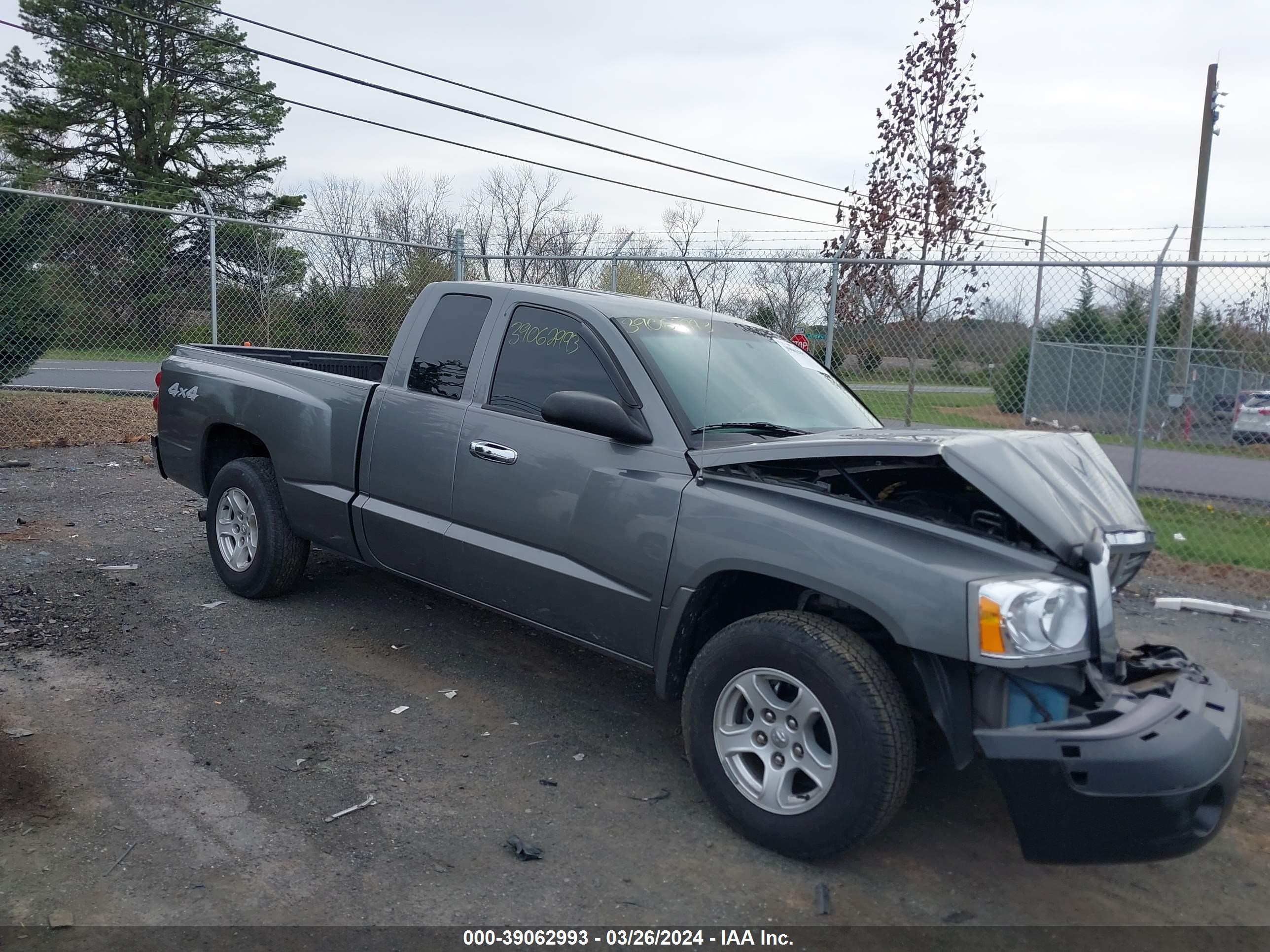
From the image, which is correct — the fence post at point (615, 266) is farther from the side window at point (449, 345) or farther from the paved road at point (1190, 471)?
the side window at point (449, 345)

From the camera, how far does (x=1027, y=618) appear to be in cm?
295

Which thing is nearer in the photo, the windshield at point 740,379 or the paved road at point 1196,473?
the windshield at point 740,379

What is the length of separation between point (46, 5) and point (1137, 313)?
121 feet

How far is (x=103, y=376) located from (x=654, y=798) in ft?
66.3

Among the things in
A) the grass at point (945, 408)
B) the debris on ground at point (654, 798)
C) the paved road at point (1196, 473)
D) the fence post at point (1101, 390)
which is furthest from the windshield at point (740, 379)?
the fence post at point (1101, 390)

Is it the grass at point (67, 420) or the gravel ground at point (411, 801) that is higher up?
the grass at point (67, 420)

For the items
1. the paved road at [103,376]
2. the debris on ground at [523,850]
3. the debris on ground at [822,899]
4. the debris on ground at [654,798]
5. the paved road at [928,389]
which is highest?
the paved road at [928,389]

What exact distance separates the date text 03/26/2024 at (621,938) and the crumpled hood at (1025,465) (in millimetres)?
1485

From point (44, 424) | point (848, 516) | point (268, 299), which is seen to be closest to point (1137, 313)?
point (848, 516)

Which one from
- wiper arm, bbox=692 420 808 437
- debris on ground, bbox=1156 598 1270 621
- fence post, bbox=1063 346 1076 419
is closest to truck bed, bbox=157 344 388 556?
wiper arm, bbox=692 420 808 437

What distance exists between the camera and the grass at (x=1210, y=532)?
7.86 metres

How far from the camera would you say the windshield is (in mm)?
4160

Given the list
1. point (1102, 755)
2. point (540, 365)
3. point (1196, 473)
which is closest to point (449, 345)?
point (540, 365)

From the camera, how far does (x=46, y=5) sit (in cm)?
3306
